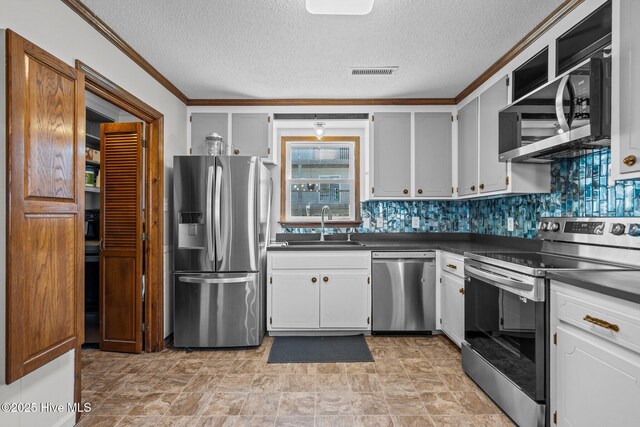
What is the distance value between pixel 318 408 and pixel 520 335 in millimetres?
1219

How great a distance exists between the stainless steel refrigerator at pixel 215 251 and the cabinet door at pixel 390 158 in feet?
4.22

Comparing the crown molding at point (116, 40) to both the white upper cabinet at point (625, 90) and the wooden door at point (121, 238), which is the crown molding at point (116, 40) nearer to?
the wooden door at point (121, 238)

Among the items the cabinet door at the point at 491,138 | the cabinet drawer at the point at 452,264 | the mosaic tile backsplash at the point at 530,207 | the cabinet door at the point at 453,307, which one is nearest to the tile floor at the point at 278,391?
the cabinet door at the point at 453,307

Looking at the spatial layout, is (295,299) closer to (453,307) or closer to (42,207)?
(453,307)

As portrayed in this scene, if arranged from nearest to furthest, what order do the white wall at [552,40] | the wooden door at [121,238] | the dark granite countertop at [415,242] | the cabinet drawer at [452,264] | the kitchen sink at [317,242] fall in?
1. the white wall at [552,40]
2. the cabinet drawer at [452,264]
3. the wooden door at [121,238]
4. the dark granite countertop at [415,242]
5. the kitchen sink at [317,242]

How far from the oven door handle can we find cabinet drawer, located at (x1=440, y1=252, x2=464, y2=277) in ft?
0.81

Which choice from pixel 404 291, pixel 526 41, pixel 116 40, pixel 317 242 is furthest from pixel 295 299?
pixel 526 41

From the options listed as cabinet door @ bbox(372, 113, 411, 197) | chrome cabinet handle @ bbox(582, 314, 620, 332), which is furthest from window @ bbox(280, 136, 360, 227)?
chrome cabinet handle @ bbox(582, 314, 620, 332)

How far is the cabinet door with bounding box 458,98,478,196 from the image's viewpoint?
3.19 m

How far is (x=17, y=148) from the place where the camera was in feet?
4.87

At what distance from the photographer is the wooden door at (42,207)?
1472 millimetres

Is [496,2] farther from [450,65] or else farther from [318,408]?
[318,408]

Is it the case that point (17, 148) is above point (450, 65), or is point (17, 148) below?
below

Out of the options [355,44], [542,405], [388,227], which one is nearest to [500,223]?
[388,227]
